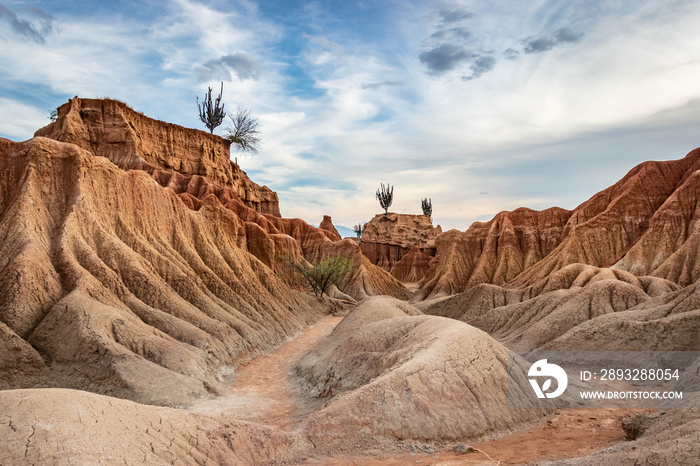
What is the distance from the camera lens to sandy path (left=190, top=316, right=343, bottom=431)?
40.8 feet

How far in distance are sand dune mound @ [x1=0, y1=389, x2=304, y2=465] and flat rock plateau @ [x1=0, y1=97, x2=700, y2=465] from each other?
0.03m

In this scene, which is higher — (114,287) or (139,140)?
(139,140)

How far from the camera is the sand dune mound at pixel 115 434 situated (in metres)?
5.88

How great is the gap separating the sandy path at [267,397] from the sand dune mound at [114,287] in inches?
31.5

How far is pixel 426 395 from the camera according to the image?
9391 mm

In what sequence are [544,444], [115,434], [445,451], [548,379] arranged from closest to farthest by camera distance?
[115,434] → [445,451] → [544,444] → [548,379]

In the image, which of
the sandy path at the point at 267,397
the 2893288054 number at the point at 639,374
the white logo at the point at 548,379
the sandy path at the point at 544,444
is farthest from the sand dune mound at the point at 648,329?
the sandy path at the point at 267,397

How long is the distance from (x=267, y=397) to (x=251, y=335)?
6.40 meters

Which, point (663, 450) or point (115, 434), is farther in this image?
point (115, 434)

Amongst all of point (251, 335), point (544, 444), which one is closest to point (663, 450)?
point (544, 444)

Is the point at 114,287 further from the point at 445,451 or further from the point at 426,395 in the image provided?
the point at 445,451

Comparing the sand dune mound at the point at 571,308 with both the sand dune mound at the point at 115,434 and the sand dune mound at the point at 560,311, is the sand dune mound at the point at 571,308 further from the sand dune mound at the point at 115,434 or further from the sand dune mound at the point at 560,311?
the sand dune mound at the point at 115,434

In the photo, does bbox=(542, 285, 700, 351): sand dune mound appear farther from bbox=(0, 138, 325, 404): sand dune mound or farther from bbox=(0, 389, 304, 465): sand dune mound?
bbox=(0, 138, 325, 404): sand dune mound

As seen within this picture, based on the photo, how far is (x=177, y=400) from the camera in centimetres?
1263
